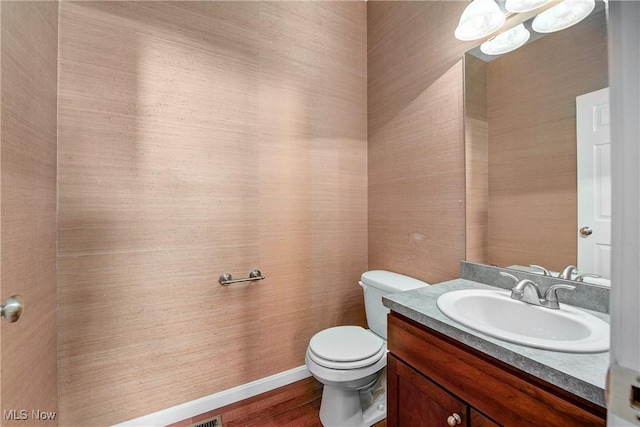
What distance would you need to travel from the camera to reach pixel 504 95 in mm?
1188

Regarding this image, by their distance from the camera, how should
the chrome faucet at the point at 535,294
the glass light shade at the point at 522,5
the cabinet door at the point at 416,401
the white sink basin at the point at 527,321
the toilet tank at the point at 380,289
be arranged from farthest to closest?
the toilet tank at the point at 380,289
the glass light shade at the point at 522,5
the chrome faucet at the point at 535,294
the cabinet door at the point at 416,401
the white sink basin at the point at 527,321

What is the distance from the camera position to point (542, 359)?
0.62 meters

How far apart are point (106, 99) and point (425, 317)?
1.70 m

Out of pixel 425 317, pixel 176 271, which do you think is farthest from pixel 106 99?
pixel 425 317

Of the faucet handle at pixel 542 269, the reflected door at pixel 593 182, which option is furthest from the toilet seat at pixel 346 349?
the reflected door at pixel 593 182

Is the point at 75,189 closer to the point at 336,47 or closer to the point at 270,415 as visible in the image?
the point at 270,415

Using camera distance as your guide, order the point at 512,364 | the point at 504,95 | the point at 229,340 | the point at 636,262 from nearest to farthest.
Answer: the point at 636,262
the point at 512,364
the point at 504,95
the point at 229,340

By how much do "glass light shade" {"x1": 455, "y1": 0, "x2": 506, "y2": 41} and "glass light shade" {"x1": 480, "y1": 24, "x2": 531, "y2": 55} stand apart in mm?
46

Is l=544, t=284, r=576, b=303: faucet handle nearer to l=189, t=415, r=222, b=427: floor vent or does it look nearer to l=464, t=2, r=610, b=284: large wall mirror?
l=464, t=2, r=610, b=284: large wall mirror

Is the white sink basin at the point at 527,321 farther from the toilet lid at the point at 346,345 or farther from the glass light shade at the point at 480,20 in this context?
the glass light shade at the point at 480,20

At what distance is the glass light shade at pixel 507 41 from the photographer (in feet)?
3.66

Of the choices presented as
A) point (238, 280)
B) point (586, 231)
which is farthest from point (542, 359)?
point (238, 280)

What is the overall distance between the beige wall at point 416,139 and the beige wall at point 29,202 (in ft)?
5.75

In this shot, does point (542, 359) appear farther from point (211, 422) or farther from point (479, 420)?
point (211, 422)
